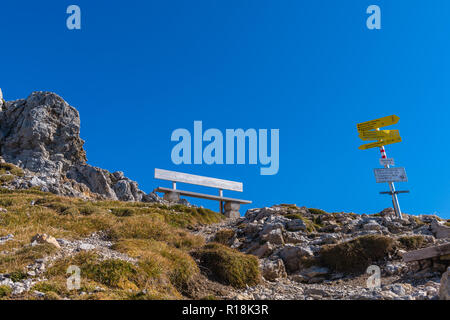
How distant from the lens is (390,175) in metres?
18.0

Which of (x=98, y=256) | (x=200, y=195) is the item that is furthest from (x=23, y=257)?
(x=200, y=195)

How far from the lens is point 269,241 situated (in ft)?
43.6

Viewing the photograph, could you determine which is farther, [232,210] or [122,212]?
[232,210]

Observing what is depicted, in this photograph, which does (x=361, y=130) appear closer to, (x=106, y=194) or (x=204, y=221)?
(x=204, y=221)

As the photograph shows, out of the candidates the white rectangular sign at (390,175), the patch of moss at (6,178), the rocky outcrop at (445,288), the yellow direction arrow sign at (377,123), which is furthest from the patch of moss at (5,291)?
the patch of moss at (6,178)

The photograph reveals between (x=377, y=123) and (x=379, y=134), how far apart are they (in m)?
0.65

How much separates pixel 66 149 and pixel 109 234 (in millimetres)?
31187

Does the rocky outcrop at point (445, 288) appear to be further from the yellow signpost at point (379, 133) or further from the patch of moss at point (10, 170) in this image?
the patch of moss at point (10, 170)

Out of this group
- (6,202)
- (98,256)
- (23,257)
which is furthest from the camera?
(6,202)

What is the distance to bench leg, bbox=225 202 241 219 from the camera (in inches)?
1082

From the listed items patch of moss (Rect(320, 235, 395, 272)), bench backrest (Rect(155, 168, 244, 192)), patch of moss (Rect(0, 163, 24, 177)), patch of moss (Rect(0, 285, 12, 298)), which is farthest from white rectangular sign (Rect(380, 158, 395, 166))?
patch of moss (Rect(0, 163, 24, 177))

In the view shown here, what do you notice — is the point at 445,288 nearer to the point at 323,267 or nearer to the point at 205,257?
the point at 323,267
